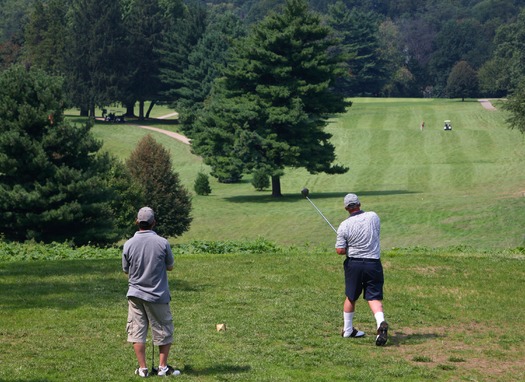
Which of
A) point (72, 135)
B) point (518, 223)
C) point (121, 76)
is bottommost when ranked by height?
point (518, 223)

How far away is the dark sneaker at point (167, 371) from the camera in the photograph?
12.2 meters

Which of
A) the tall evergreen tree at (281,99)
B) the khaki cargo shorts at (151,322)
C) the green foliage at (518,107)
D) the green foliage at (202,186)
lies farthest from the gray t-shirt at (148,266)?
the green foliage at (202,186)

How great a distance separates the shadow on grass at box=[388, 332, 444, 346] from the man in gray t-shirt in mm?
4227

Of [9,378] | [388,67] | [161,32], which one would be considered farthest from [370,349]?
[388,67]

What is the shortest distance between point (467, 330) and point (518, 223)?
30.9 meters

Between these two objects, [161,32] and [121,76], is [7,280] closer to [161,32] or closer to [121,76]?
[121,76]

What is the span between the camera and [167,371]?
40.4 ft

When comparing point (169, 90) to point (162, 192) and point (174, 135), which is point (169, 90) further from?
point (162, 192)

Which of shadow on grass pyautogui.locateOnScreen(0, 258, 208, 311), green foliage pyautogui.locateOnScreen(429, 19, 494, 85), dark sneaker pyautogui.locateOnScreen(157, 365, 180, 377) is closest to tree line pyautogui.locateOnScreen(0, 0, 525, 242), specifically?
shadow on grass pyautogui.locateOnScreen(0, 258, 208, 311)

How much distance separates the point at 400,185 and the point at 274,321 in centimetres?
5598

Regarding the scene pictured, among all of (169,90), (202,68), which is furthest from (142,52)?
(202,68)

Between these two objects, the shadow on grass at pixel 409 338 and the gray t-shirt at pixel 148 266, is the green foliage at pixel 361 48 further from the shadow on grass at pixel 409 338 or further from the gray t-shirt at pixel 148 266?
the gray t-shirt at pixel 148 266

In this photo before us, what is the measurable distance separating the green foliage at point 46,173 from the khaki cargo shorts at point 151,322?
25.8 meters

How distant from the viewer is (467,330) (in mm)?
16234
